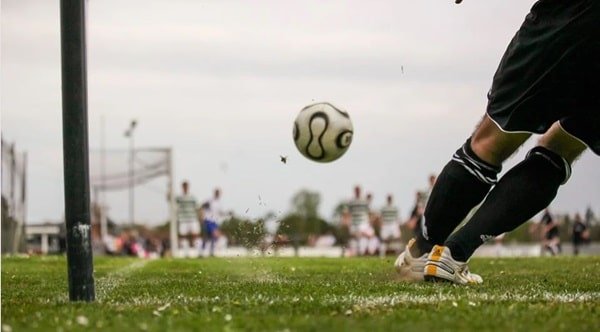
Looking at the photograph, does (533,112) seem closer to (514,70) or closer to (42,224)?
(514,70)

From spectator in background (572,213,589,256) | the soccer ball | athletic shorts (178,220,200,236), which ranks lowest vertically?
spectator in background (572,213,589,256)

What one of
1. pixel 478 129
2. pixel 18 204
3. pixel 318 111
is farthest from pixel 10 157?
pixel 478 129

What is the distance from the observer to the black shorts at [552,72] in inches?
207

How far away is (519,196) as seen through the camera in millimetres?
5863

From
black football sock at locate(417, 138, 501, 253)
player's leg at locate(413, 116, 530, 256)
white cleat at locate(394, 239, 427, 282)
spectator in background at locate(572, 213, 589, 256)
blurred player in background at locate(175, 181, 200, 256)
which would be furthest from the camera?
spectator in background at locate(572, 213, 589, 256)

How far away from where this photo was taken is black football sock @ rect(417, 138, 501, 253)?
6016 millimetres

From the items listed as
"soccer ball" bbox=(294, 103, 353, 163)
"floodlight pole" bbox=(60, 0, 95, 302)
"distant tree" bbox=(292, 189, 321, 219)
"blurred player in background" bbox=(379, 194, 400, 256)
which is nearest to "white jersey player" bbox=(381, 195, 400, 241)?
"blurred player in background" bbox=(379, 194, 400, 256)

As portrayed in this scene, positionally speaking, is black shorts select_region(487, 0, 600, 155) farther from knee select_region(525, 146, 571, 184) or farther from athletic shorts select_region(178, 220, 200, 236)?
athletic shorts select_region(178, 220, 200, 236)

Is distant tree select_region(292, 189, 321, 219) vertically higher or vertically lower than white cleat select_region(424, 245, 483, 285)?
higher

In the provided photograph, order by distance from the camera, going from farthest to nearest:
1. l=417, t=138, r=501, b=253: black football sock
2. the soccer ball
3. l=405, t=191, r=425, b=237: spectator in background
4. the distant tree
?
the distant tree → l=405, t=191, r=425, b=237: spectator in background → the soccer ball → l=417, t=138, r=501, b=253: black football sock

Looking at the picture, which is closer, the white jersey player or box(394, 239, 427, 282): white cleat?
box(394, 239, 427, 282): white cleat

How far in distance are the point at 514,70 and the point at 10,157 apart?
17.0m

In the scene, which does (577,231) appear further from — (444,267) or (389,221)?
(444,267)

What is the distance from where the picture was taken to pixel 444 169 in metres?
6.25
